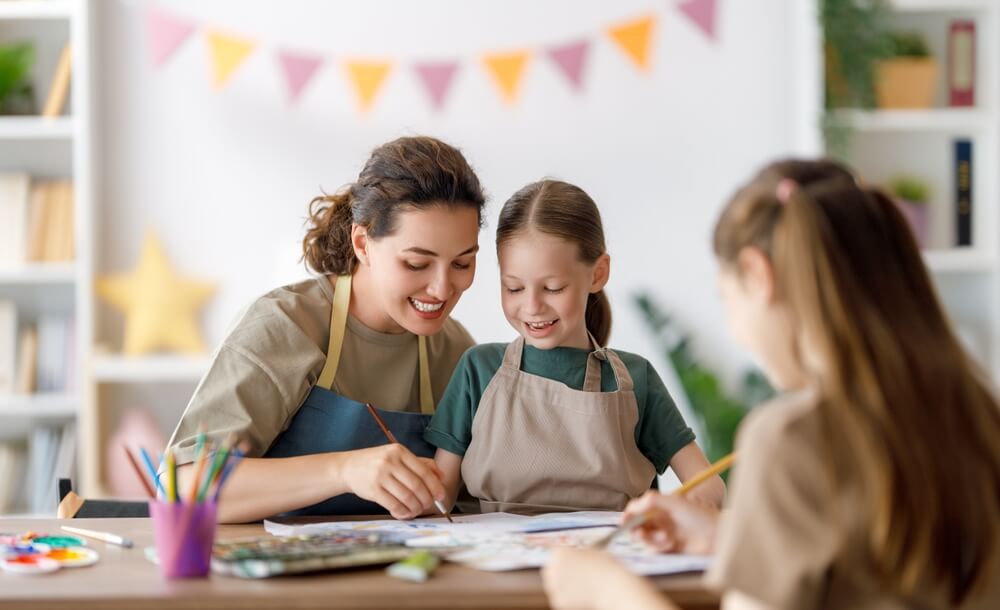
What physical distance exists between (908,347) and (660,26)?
2.79 meters

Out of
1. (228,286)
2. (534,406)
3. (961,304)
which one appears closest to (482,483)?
(534,406)

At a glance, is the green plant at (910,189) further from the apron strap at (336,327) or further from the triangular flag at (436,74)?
the apron strap at (336,327)

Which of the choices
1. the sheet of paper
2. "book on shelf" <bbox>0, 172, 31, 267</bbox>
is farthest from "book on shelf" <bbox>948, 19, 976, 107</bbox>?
"book on shelf" <bbox>0, 172, 31, 267</bbox>

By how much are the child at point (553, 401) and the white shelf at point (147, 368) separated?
6.06ft

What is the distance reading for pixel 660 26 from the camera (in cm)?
356

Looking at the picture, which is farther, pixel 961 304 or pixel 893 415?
pixel 961 304

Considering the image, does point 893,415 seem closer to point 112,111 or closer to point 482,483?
point 482,483

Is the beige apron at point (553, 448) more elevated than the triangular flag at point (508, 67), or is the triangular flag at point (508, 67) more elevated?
the triangular flag at point (508, 67)

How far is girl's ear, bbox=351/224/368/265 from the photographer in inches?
68.1

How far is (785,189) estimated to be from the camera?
97 centimetres

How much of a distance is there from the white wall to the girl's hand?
2.30m

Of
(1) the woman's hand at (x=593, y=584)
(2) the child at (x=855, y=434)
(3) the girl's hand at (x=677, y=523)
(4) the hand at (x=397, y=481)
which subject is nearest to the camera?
(2) the child at (x=855, y=434)

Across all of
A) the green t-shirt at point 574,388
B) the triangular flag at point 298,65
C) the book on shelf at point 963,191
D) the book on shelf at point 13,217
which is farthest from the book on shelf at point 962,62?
the book on shelf at point 13,217

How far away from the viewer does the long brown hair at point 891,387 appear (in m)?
0.88
